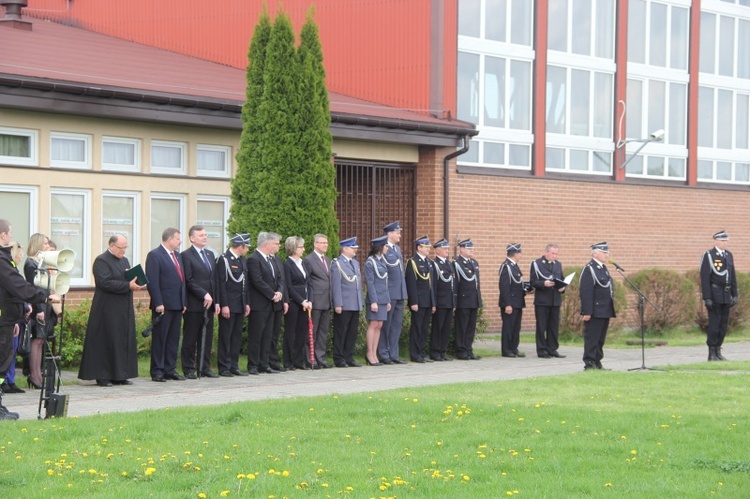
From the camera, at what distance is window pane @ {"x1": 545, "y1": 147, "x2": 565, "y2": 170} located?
25.5m

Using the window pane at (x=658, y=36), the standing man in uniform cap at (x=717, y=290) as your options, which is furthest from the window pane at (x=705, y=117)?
the standing man in uniform cap at (x=717, y=290)

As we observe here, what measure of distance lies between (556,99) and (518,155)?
5.63 feet

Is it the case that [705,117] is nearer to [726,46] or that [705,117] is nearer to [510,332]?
[726,46]

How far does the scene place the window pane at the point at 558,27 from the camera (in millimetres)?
25594

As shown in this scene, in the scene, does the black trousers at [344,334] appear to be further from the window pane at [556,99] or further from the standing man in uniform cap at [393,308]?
the window pane at [556,99]

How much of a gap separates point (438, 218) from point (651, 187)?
6.41 m

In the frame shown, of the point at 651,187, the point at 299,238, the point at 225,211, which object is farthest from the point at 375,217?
the point at 651,187

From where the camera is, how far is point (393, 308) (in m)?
18.4

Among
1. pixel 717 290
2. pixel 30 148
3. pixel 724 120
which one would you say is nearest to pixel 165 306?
pixel 30 148

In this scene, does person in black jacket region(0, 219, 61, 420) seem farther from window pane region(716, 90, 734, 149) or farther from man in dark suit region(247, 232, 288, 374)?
window pane region(716, 90, 734, 149)

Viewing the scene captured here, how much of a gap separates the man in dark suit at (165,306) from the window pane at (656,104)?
14886 mm

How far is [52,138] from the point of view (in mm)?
18438

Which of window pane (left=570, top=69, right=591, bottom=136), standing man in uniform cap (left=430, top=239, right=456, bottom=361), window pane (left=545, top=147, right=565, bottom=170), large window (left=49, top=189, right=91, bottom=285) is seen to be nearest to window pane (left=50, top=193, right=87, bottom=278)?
large window (left=49, top=189, right=91, bottom=285)

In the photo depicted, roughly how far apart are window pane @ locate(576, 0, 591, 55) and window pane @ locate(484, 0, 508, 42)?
2.01 meters
